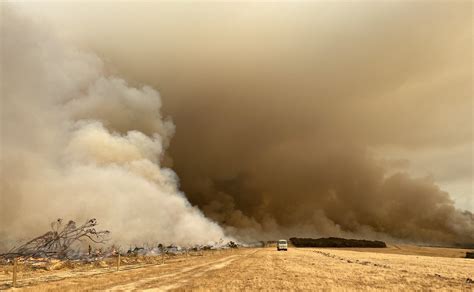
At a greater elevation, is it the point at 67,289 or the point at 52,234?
the point at 52,234

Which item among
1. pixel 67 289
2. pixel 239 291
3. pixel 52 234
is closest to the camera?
pixel 239 291

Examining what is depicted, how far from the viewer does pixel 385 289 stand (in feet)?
90.6

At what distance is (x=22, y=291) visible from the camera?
2828 cm

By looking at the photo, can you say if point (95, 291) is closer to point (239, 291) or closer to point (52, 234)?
point (239, 291)

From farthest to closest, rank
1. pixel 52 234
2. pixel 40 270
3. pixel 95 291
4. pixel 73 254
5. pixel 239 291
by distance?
pixel 73 254 → pixel 52 234 → pixel 40 270 → pixel 95 291 → pixel 239 291

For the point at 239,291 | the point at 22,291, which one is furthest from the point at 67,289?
the point at 239,291

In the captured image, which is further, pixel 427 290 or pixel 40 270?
pixel 40 270

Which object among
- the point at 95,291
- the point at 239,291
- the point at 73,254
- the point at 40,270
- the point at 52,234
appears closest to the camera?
the point at 239,291

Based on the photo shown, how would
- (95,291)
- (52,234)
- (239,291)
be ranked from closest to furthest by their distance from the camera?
(239,291)
(95,291)
(52,234)

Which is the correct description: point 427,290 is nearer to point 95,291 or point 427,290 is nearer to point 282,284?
point 282,284

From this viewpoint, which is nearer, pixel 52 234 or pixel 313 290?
pixel 313 290

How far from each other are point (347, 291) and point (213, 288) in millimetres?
9411

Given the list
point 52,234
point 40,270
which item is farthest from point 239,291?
point 52,234

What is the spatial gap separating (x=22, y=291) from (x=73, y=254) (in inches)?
1917
